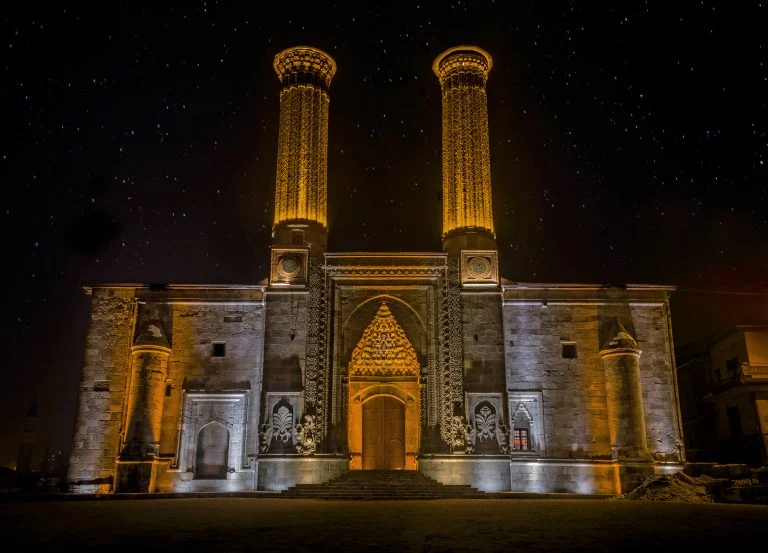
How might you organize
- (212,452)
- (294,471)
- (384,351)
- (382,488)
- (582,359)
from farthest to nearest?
(384,351)
(582,359)
(212,452)
(294,471)
(382,488)

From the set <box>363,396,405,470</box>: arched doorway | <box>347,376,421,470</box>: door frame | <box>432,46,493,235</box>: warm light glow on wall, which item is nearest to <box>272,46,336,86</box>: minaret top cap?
<box>432,46,493,235</box>: warm light glow on wall

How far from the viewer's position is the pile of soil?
49.5 ft

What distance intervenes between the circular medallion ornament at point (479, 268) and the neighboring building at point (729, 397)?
411 inches

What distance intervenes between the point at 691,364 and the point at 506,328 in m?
15.5

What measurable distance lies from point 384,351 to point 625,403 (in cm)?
700

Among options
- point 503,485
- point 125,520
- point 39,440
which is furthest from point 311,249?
point 39,440

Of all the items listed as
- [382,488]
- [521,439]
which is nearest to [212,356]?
[382,488]

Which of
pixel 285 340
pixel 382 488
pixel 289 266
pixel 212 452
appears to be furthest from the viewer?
pixel 289 266

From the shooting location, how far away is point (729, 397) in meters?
27.8

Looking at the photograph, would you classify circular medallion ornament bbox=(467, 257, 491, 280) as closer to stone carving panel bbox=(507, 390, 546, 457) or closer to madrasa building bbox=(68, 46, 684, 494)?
madrasa building bbox=(68, 46, 684, 494)

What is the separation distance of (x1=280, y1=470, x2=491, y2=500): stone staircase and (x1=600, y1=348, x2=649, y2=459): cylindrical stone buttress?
443 centimetres

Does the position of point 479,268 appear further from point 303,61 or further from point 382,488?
point 303,61

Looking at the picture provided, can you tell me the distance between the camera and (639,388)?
19297mm

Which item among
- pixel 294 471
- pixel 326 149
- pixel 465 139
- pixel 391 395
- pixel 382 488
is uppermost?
pixel 465 139
